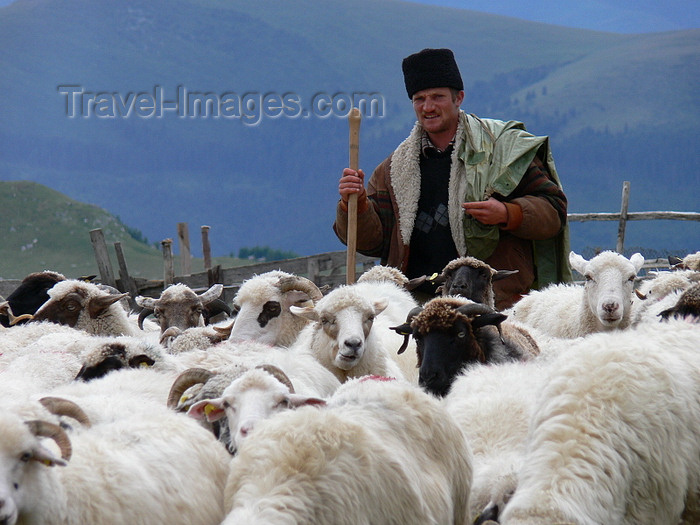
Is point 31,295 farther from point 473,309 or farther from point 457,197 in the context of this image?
point 473,309

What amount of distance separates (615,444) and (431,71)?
4407 mm

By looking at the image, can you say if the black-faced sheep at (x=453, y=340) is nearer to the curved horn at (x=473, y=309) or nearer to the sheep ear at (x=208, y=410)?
the curved horn at (x=473, y=309)

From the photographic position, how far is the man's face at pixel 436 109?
6.92 meters

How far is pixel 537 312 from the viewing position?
7.14 meters

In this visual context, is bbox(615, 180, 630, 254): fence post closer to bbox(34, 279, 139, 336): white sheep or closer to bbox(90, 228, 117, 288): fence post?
bbox(90, 228, 117, 288): fence post

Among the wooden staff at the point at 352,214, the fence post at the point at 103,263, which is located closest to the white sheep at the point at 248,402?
the wooden staff at the point at 352,214

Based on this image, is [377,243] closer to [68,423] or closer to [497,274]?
[497,274]

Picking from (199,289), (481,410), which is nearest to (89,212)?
(199,289)

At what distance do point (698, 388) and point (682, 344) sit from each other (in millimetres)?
329

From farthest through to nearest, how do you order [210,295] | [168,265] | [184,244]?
[184,244]
[168,265]
[210,295]

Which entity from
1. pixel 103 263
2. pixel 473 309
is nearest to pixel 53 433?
pixel 473 309

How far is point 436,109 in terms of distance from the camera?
A: 6.92 m

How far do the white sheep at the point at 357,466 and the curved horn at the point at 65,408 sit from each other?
2.42 feet

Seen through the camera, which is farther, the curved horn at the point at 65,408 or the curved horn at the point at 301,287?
the curved horn at the point at 301,287
